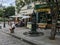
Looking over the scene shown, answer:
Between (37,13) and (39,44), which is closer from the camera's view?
(39,44)

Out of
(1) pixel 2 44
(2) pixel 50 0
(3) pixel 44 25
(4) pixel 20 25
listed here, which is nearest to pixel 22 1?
(4) pixel 20 25

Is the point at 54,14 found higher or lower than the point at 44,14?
higher

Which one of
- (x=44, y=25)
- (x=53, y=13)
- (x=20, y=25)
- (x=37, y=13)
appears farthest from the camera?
(x=20, y=25)

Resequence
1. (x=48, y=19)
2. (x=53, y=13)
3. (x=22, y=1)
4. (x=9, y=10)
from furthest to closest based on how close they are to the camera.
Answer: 1. (x=9, y=10)
2. (x=22, y=1)
3. (x=48, y=19)
4. (x=53, y=13)

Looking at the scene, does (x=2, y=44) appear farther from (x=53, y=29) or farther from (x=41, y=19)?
(x=41, y=19)

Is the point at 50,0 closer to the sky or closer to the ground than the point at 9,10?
closer to the sky

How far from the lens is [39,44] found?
14031 mm

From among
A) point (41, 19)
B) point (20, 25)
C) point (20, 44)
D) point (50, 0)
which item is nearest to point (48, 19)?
point (41, 19)

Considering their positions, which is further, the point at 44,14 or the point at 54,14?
the point at 44,14

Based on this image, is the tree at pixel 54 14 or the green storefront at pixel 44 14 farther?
the green storefront at pixel 44 14

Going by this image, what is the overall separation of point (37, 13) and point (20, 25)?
4656 mm

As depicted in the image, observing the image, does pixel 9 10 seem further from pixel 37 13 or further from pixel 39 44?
pixel 39 44

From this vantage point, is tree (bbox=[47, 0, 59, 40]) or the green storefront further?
the green storefront

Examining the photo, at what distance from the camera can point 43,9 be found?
29000 mm
